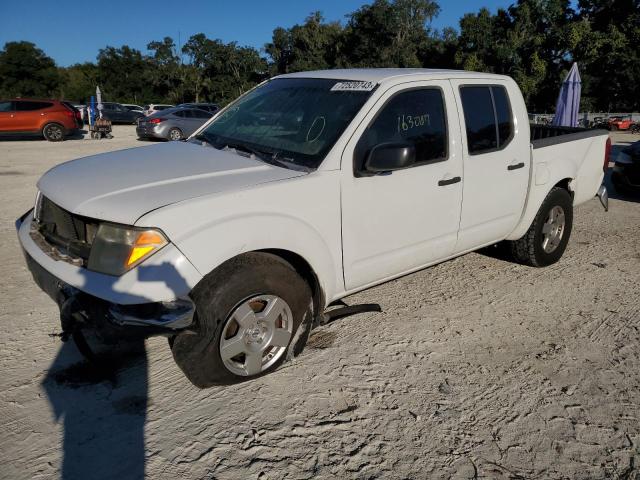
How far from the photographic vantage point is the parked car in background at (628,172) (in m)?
8.42

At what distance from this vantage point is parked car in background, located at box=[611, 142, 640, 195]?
8420mm

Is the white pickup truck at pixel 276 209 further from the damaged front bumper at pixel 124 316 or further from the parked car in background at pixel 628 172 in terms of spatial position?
the parked car in background at pixel 628 172

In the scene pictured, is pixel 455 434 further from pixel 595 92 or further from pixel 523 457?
pixel 595 92

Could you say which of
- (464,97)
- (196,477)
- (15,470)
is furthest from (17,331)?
(464,97)

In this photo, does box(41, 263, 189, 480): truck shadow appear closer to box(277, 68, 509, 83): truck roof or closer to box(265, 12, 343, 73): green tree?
box(277, 68, 509, 83): truck roof

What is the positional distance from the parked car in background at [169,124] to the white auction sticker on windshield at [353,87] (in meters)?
16.5

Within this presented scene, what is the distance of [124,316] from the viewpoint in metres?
2.38

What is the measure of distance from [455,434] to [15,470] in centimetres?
211

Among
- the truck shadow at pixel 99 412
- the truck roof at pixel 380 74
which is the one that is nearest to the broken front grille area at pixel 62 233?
the truck shadow at pixel 99 412

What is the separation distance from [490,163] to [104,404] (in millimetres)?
3173

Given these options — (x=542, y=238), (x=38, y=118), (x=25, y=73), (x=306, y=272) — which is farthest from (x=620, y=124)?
(x=25, y=73)

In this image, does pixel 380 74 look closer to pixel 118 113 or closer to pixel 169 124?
pixel 169 124

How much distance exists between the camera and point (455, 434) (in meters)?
2.59

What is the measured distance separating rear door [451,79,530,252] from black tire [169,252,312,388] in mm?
1738
